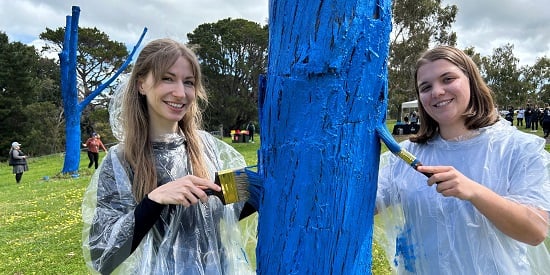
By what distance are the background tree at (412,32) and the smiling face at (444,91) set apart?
68.7ft

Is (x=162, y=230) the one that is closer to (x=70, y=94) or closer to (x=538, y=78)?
(x=70, y=94)

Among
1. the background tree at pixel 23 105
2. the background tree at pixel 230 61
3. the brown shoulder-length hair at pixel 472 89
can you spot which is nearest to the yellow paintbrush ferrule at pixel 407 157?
the brown shoulder-length hair at pixel 472 89

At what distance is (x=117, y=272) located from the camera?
1347 mm

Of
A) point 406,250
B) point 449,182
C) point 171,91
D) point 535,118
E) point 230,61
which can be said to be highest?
point 230,61

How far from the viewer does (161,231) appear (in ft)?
4.45

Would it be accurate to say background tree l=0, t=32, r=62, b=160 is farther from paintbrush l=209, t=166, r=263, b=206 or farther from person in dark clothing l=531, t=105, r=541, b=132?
paintbrush l=209, t=166, r=263, b=206

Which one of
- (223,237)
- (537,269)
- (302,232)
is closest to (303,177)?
(302,232)

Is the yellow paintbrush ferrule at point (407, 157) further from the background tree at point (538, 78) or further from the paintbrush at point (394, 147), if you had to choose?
the background tree at point (538, 78)

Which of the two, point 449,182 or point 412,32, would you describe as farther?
point 412,32

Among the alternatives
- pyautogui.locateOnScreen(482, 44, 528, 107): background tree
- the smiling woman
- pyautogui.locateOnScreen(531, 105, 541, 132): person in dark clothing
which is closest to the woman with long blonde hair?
the smiling woman

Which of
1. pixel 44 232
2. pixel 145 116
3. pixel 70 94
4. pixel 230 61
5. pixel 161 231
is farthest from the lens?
pixel 230 61

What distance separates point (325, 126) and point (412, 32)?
23070 mm

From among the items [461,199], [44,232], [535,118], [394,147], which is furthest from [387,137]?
[535,118]

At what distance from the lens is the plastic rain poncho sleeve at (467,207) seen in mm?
1340
